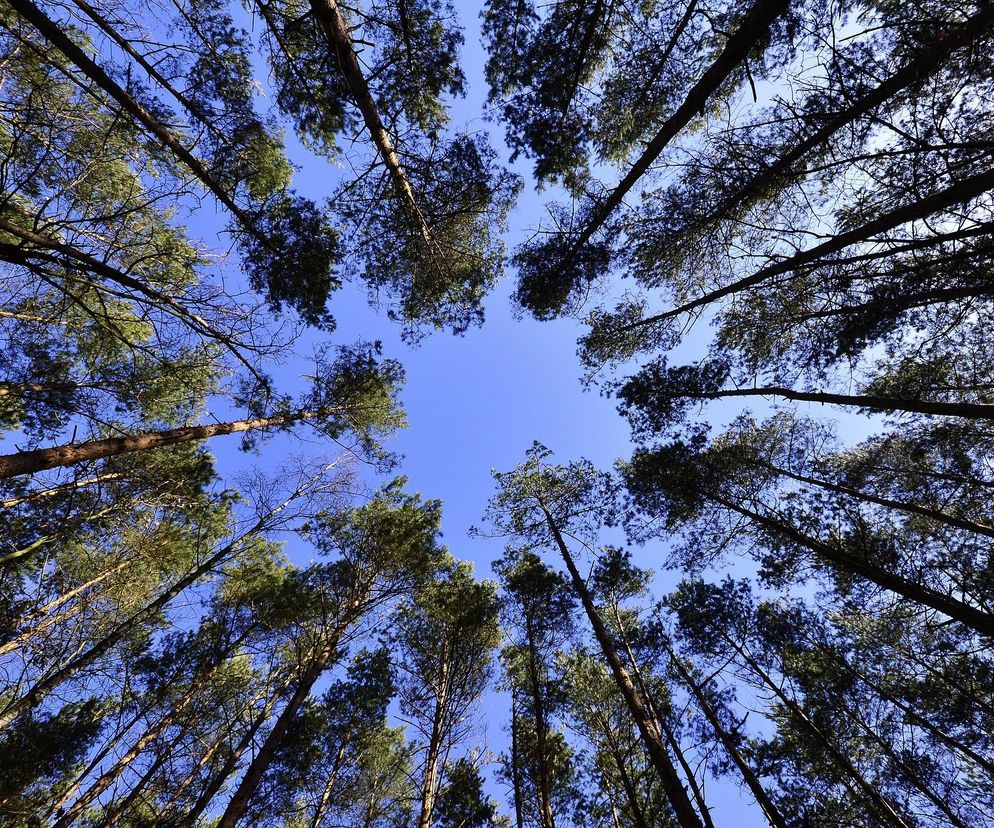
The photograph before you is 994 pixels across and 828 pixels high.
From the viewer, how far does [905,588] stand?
241 inches

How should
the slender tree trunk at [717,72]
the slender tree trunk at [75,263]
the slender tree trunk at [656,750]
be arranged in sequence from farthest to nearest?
the slender tree trunk at [717,72], the slender tree trunk at [656,750], the slender tree trunk at [75,263]

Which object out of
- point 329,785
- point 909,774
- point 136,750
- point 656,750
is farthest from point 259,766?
point 909,774

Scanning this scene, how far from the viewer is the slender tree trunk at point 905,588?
498 cm

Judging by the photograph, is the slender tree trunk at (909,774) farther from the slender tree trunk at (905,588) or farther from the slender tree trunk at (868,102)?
the slender tree trunk at (868,102)

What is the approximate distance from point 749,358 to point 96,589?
1479cm

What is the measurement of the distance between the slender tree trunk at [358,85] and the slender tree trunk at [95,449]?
5013 mm

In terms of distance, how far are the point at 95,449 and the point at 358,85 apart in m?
5.42

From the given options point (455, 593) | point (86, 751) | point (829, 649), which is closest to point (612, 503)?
point (455, 593)

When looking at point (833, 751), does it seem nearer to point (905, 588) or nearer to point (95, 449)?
point (905, 588)

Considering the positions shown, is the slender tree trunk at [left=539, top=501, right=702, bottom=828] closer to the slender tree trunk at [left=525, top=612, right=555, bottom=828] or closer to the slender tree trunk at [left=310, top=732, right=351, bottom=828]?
the slender tree trunk at [left=525, top=612, right=555, bottom=828]

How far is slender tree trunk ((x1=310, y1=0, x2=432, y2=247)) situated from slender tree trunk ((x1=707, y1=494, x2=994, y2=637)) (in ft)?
30.9

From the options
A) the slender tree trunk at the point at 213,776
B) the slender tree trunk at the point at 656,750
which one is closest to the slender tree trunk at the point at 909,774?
the slender tree trunk at the point at 656,750

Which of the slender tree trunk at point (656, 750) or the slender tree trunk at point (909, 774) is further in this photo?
the slender tree trunk at point (909, 774)

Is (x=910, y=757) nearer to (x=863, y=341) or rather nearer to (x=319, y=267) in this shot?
(x=863, y=341)
